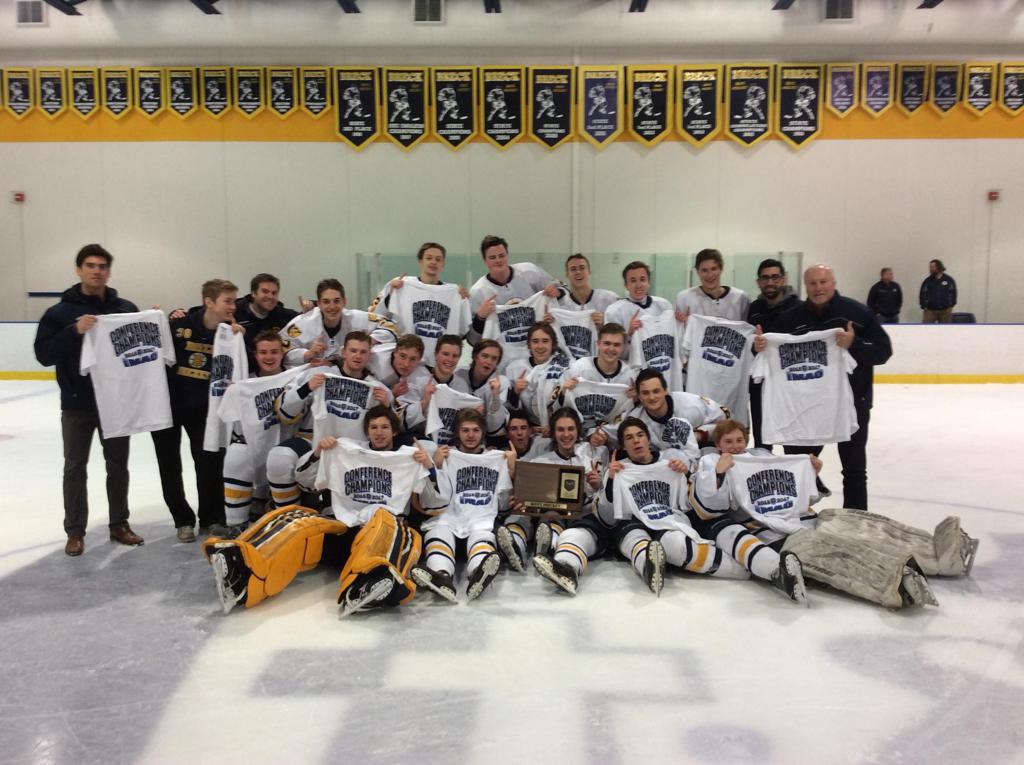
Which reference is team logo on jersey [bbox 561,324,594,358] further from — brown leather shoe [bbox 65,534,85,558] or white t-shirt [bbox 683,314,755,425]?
brown leather shoe [bbox 65,534,85,558]

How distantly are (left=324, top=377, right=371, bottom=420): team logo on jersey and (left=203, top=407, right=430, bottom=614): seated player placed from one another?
0.27m

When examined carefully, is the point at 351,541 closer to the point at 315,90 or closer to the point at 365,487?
the point at 365,487

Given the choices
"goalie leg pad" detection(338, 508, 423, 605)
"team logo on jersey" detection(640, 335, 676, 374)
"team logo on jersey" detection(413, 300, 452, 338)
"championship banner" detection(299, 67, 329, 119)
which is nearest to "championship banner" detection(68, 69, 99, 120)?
"championship banner" detection(299, 67, 329, 119)

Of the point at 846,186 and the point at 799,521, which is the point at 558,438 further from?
the point at 846,186

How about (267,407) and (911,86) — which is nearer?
(267,407)

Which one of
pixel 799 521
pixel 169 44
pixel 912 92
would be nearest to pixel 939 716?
pixel 799 521

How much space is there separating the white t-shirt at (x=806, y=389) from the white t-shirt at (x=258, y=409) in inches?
117

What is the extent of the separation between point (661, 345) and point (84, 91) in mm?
12925

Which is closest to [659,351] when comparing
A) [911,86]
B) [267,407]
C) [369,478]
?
[369,478]

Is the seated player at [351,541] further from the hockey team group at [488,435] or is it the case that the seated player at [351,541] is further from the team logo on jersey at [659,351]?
the team logo on jersey at [659,351]

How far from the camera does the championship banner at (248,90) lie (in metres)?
14.3

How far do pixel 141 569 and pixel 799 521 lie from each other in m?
Result: 3.71

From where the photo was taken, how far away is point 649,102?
14.3m

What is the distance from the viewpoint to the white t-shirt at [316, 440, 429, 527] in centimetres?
473
